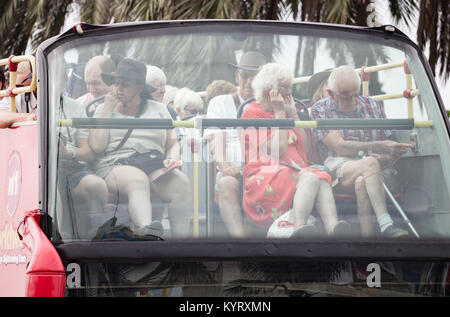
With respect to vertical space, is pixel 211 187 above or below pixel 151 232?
above

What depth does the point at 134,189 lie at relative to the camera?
3.83 metres

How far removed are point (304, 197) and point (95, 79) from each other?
3.56 ft

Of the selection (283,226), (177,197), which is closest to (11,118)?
(177,197)

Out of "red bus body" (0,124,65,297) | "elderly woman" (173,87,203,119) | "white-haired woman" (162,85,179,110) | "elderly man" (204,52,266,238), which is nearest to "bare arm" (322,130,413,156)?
"elderly man" (204,52,266,238)

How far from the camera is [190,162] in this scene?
389cm

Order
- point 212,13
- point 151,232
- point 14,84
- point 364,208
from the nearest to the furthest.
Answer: point 151,232
point 364,208
point 14,84
point 212,13

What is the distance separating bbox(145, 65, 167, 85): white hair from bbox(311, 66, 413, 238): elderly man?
0.71 metres

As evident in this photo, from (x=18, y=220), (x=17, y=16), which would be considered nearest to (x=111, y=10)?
(x=17, y=16)

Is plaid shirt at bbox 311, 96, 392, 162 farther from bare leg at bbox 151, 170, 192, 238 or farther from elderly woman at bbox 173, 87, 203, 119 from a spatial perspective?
bare leg at bbox 151, 170, 192, 238

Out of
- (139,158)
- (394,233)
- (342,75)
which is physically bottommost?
(394,233)

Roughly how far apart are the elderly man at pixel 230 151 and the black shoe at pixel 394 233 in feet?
2.04

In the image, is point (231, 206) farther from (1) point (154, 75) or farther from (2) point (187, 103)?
(1) point (154, 75)

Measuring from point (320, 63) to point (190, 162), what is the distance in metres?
0.79

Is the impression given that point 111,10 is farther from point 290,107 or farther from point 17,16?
point 290,107
